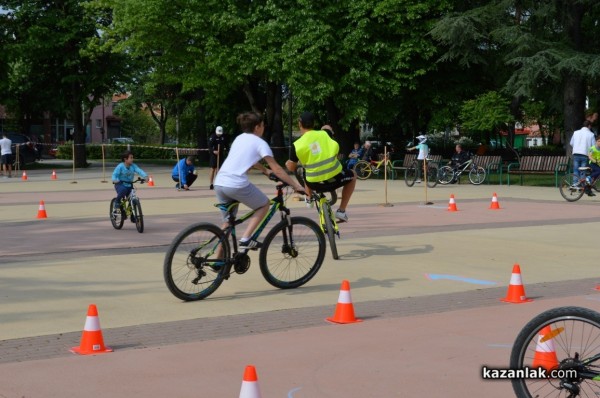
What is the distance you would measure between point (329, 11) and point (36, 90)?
18.5m

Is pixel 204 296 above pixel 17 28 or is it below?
below

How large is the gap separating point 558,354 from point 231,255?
4899mm

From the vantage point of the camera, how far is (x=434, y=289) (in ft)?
32.0

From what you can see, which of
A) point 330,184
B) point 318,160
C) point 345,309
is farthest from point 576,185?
point 345,309

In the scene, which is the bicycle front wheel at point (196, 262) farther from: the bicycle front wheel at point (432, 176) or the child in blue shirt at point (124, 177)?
the bicycle front wheel at point (432, 176)

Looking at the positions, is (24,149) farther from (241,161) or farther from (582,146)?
(241,161)

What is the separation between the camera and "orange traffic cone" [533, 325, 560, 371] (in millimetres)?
4637

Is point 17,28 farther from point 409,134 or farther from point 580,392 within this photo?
point 580,392

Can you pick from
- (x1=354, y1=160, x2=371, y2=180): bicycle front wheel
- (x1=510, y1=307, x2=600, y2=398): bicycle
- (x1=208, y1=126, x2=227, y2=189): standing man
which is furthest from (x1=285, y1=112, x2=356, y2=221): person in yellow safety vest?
(x1=354, y1=160, x2=371, y2=180): bicycle front wheel

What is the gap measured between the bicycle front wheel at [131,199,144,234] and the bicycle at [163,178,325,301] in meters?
5.99

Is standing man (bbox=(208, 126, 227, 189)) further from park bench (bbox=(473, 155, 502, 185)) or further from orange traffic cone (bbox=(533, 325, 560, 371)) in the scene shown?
orange traffic cone (bbox=(533, 325, 560, 371))

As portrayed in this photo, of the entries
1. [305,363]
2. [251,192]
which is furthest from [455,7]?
[305,363]

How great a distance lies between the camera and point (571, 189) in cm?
2209

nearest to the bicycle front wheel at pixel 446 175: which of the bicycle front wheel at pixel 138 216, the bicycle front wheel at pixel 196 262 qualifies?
the bicycle front wheel at pixel 138 216
